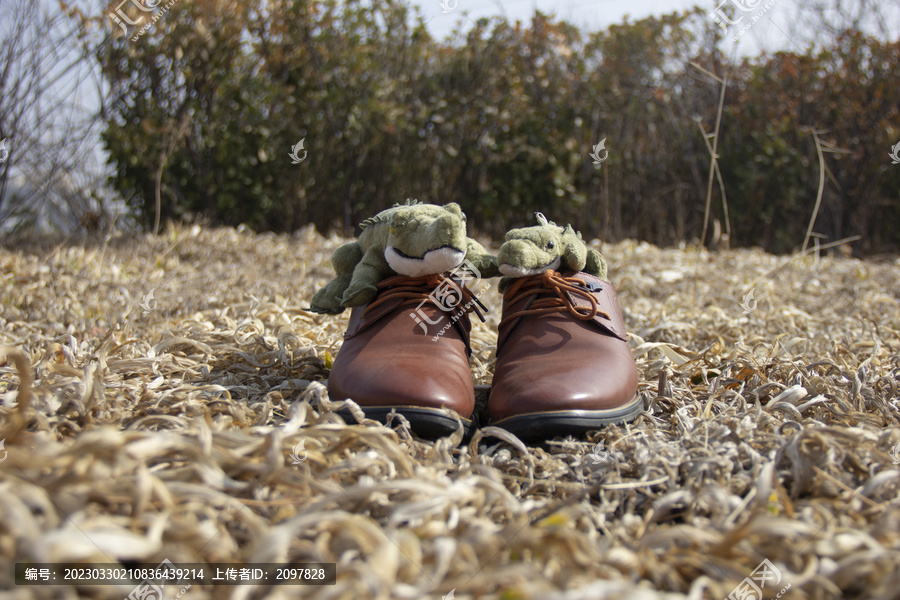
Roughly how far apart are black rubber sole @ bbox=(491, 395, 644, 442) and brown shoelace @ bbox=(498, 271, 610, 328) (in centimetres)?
27

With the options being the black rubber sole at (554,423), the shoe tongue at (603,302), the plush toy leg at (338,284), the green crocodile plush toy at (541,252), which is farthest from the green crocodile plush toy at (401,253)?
the black rubber sole at (554,423)

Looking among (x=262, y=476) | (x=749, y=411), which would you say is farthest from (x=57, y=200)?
(x=749, y=411)

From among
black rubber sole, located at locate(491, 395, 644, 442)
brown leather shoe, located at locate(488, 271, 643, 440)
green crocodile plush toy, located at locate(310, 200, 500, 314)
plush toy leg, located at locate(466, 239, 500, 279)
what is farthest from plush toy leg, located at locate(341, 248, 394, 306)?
black rubber sole, located at locate(491, 395, 644, 442)

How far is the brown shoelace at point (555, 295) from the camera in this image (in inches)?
57.7

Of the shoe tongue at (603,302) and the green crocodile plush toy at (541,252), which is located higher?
the green crocodile plush toy at (541,252)

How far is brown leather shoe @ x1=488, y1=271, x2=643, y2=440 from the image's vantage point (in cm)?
126

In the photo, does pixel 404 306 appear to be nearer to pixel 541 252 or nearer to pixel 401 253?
pixel 401 253

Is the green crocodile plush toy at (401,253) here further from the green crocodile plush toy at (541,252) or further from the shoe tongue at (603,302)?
the shoe tongue at (603,302)

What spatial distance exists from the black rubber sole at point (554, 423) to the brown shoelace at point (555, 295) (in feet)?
0.87

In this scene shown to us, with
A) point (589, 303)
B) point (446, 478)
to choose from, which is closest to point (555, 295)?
point (589, 303)

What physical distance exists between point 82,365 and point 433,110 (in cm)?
361

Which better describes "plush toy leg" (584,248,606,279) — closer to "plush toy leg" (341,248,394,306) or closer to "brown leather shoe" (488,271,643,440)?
"brown leather shoe" (488,271,643,440)

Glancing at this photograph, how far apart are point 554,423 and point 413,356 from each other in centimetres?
33

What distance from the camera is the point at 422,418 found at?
1.24 metres
